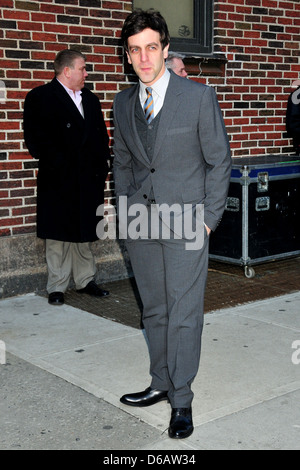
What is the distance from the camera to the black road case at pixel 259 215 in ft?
21.7

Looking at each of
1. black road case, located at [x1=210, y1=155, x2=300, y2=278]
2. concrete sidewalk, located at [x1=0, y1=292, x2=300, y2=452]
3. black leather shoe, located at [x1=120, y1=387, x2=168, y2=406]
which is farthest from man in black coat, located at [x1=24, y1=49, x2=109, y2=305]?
black leather shoe, located at [x1=120, y1=387, x2=168, y2=406]

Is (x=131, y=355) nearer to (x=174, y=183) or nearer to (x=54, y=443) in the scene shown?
(x=54, y=443)

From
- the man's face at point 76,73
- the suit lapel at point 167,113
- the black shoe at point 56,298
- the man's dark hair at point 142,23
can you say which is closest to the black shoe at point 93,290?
the black shoe at point 56,298

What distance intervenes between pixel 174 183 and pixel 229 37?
458cm

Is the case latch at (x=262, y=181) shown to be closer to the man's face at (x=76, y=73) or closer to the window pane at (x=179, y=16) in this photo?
the window pane at (x=179, y=16)

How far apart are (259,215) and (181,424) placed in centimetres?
382

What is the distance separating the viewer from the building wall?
5832 millimetres

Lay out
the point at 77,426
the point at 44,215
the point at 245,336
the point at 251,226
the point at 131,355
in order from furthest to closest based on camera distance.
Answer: the point at 251,226, the point at 44,215, the point at 245,336, the point at 131,355, the point at 77,426

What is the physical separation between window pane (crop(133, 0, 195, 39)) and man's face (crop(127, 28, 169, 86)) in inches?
Answer: 160

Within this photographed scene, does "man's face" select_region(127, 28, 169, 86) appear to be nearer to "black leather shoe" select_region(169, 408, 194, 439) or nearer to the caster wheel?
"black leather shoe" select_region(169, 408, 194, 439)

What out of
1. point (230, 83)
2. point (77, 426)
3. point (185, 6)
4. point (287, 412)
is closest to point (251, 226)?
point (230, 83)

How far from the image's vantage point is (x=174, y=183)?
325 centimetres

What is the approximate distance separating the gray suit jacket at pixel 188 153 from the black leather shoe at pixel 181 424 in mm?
948

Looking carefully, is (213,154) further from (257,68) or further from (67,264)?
(257,68)
